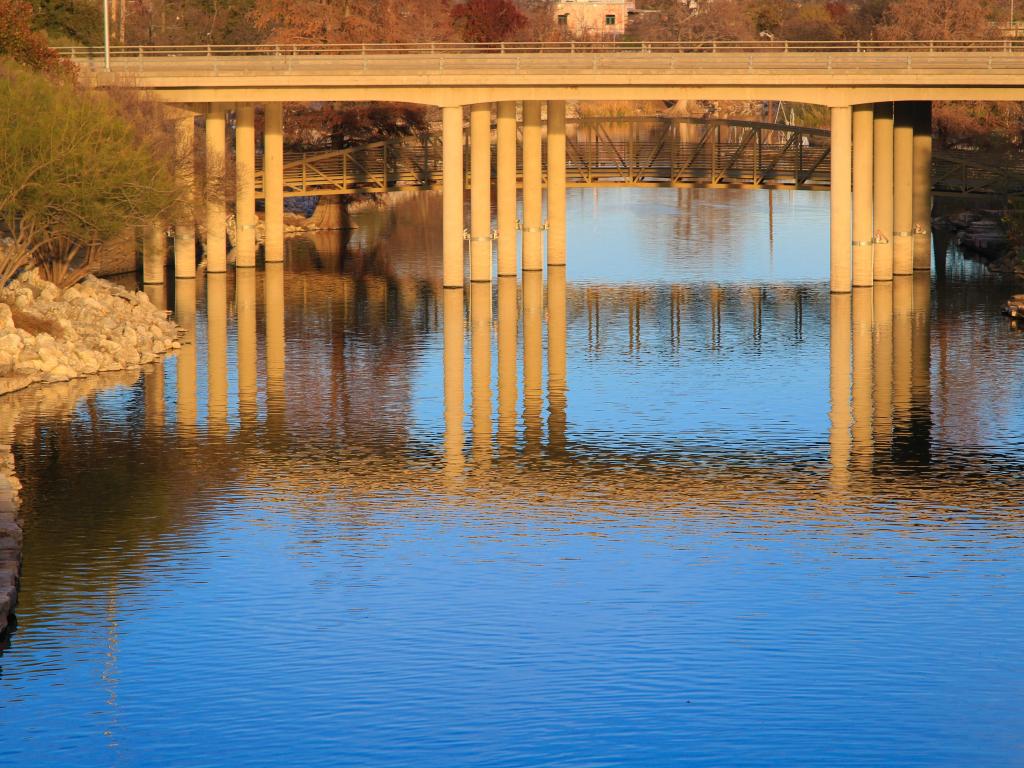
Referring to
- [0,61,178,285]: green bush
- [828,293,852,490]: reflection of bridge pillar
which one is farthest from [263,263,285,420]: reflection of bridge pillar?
[828,293,852,490]: reflection of bridge pillar

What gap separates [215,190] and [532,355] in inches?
708

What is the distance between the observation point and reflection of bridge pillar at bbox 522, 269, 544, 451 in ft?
136

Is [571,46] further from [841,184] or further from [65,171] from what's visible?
[65,171]

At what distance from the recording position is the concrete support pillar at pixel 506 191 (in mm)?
71188

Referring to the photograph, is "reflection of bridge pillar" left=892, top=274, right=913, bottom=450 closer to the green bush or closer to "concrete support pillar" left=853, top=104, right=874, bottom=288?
"concrete support pillar" left=853, top=104, right=874, bottom=288

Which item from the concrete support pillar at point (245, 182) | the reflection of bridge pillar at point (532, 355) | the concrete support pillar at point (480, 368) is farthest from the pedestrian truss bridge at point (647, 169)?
the concrete support pillar at point (480, 368)

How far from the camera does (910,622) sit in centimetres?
2556

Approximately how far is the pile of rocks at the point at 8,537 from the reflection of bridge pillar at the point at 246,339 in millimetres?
8319

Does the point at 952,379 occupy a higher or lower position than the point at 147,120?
lower

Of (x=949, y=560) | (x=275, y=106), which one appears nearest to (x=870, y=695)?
(x=949, y=560)

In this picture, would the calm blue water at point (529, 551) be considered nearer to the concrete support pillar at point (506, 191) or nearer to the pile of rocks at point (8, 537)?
the pile of rocks at point (8, 537)

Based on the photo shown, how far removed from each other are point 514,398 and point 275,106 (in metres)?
34.3

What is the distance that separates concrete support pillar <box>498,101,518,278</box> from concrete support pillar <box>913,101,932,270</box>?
16.1m

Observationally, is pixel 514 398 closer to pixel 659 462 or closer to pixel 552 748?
pixel 659 462
